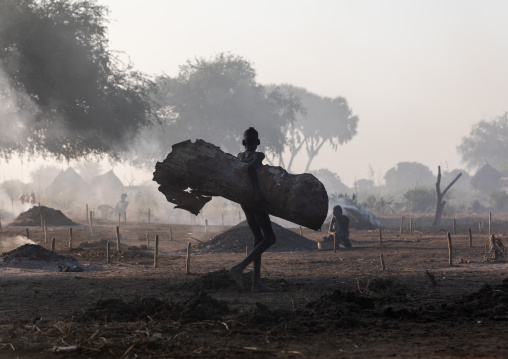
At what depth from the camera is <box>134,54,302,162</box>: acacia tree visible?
52.1 metres

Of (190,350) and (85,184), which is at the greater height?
(85,184)

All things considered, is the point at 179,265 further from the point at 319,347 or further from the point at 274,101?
the point at 274,101

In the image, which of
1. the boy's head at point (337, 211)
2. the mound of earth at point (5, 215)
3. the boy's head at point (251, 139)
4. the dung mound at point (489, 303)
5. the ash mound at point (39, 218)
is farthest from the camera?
the mound of earth at point (5, 215)

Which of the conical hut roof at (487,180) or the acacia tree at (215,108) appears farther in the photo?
the conical hut roof at (487,180)

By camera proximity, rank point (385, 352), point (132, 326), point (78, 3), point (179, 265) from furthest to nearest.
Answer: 1. point (78, 3)
2. point (179, 265)
3. point (132, 326)
4. point (385, 352)

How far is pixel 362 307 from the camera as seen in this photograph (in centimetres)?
653

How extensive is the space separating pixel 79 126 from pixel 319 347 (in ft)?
81.5

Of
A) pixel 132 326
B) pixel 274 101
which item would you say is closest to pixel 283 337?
pixel 132 326

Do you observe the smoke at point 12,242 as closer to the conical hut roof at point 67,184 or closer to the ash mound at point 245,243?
the ash mound at point 245,243

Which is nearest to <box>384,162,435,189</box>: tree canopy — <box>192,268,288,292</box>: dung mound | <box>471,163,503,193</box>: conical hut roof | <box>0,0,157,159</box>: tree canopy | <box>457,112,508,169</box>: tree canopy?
<box>457,112,508,169</box>: tree canopy

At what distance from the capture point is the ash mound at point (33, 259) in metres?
13.1

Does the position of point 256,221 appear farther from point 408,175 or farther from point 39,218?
point 408,175

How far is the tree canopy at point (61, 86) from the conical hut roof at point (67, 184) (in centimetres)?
2435

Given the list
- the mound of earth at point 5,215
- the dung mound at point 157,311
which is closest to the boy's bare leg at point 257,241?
the dung mound at point 157,311
